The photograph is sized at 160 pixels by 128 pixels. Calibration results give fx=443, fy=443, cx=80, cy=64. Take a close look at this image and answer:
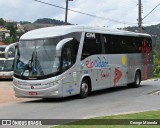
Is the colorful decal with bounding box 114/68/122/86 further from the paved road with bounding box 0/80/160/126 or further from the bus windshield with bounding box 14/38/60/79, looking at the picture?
the bus windshield with bounding box 14/38/60/79

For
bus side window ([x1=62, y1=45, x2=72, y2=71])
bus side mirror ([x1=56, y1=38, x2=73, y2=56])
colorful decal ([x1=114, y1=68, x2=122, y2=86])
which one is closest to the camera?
bus side mirror ([x1=56, y1=38, x2=73, y2=56])

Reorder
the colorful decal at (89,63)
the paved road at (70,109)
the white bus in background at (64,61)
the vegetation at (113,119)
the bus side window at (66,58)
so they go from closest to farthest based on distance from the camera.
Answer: the vegetation at (113,119)
the paved road at (70,109)
the white bus in background at (64,61)
the bus side window at (66,58)
the colorful decal at (89,63)

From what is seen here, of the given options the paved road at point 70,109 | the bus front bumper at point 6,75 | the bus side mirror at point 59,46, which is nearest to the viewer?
the paved road at point 70,109

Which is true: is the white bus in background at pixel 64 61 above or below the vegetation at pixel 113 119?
above

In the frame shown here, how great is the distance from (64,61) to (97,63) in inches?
129

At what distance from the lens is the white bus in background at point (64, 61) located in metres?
18.2

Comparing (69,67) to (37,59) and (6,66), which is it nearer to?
(37,59)

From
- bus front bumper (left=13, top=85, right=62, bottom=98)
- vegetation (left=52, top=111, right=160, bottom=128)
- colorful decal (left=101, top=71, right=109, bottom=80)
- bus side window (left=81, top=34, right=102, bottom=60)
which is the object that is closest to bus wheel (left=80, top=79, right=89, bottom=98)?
bus side window (left=81, top=34, right=102, bottom=60)

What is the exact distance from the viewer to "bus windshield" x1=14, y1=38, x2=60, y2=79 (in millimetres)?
18219

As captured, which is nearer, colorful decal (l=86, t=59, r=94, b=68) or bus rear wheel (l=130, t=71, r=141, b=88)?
colorful decal (l=86, t=59, r=94, b=68)

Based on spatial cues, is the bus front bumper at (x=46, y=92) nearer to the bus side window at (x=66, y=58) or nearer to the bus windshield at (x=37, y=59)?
the bus windshield at (x=37, y=59)

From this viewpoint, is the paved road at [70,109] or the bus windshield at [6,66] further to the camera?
the bus windshield at [6,66]

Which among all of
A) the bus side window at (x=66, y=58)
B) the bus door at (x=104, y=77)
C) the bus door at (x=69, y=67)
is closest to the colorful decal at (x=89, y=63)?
the bus door at (x=104, y=77)

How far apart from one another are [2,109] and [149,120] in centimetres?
670
